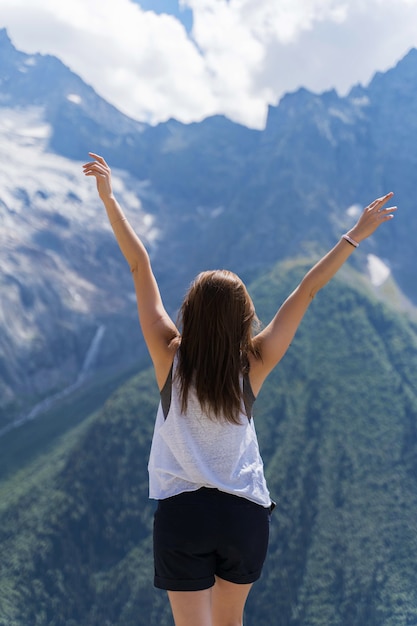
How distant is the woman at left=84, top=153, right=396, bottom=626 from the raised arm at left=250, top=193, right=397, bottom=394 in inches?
0.9

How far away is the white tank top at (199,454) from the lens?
5434 millimetres

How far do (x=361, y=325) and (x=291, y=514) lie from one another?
60422 mm

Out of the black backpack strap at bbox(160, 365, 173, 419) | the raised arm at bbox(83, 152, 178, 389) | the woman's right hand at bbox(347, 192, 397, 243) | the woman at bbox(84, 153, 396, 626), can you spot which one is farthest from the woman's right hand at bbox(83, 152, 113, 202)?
the woman's right hand at bbox(347, 192, 397, 243)

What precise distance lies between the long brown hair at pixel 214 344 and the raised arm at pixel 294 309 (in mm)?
365

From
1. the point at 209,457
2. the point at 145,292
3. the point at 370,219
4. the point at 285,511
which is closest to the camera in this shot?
the point at 209,457

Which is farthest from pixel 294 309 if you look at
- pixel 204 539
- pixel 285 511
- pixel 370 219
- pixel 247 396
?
pixel 285 511

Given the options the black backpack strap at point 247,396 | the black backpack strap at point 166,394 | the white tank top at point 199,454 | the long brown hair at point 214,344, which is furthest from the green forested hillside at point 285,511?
the long brown hair at point 214,344

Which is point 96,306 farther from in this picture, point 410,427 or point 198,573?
point 198,573

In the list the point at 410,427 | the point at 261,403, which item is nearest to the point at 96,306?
the point at 261,403

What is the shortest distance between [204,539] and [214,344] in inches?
68.7

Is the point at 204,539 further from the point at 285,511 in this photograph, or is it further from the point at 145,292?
the point at 285,511

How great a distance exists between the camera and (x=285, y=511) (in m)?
77.2

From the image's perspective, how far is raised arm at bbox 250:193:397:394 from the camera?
5.77 meters

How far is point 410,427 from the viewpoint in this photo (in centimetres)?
9431
